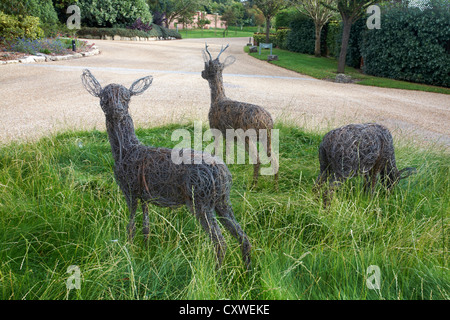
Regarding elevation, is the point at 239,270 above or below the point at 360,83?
below

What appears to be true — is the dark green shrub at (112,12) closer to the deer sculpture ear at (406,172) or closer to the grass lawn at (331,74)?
the grass lawn at (331,74)

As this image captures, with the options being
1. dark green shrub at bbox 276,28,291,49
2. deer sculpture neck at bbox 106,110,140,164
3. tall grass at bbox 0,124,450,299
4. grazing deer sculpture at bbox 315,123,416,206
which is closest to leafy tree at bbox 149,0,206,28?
dark green shrub at bbox 276,28,291,49

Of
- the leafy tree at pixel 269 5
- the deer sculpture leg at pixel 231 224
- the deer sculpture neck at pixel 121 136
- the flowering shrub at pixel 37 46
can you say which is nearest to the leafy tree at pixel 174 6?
the leafy tree at pixel 269 5

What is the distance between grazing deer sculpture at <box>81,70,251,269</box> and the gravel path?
3.70 m

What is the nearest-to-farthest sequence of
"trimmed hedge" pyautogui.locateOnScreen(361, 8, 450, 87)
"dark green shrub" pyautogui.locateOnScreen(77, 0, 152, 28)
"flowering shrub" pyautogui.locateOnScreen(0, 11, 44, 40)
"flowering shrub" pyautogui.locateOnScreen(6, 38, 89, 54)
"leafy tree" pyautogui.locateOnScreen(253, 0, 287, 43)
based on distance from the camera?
"trimmed hedge" pyautogui.locateOnScreen(361, 8, 450, 87) → "flowering shrub" pyautogui.locateOnScreen(6, 38, 89, 54) → "flowering shrub" pyautogui.locateOnScreen(0, 11, 44, 40) → "leafy tree" pyautogui.locateOnScreen(253, 0, 287, 43) → "dark green shrub" pyautogui.locateOnScreen(77, 0, 152, 28)

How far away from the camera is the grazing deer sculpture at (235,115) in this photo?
4.23 metres

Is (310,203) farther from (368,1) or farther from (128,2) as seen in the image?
(128,2)

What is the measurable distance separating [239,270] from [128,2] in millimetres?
30097

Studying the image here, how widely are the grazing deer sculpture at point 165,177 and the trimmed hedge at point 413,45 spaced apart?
41.6ft

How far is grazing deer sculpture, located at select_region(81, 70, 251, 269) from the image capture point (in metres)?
2.42

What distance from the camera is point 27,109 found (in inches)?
310

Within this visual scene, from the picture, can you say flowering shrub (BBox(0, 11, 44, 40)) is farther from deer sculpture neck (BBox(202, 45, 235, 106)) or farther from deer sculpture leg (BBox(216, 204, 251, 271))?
deer sculpture leg (BBox(216, 204, 251, 271))

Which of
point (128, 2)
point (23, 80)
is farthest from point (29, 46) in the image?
point (128, 2)

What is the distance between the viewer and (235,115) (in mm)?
4320
